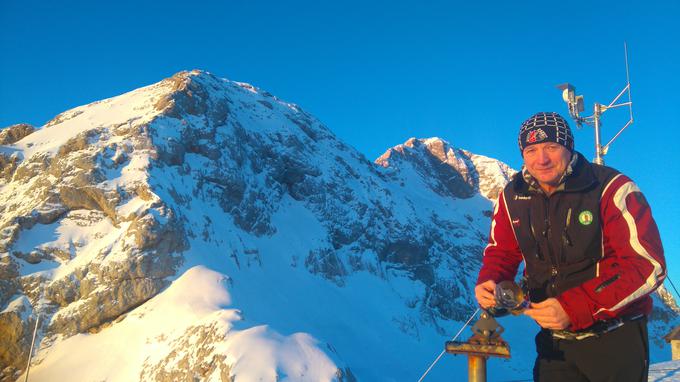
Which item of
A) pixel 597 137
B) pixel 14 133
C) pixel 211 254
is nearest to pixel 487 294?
pixel 597 137

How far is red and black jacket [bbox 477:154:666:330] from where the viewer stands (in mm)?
2447

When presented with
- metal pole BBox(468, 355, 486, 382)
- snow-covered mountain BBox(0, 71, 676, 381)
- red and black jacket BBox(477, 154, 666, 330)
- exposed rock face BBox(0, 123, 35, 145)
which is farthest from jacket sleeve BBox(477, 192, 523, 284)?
exposed rock face BBox(0, 123, 35, 145)

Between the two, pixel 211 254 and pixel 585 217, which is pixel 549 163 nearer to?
pixel 585 217

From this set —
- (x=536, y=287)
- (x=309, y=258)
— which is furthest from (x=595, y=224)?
(x=309, y=258)

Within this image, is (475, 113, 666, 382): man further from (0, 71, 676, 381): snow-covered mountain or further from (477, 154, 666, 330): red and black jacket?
(0, 71, 676, 381): snow-covered mountain

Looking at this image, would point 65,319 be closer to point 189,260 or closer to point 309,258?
point 189,260

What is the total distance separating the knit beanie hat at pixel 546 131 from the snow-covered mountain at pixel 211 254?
17.4 m

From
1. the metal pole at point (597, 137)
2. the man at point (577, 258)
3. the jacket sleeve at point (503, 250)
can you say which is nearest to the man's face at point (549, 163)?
the man at point (577, 258)

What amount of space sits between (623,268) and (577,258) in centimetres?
28

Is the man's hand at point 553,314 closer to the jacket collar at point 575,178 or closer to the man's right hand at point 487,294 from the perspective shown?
the man's right hand at point 487,294

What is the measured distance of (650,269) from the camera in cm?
242

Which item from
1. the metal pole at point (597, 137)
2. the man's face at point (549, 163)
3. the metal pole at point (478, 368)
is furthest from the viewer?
the metal pole at point (597, 137)

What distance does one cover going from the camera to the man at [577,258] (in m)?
2.47

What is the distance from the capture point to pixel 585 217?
106 inches
